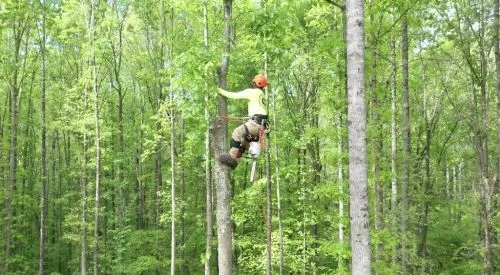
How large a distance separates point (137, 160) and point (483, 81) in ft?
68.4

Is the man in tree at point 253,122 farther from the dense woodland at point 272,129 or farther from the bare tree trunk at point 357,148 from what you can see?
the bare tree trunk at point 357,148

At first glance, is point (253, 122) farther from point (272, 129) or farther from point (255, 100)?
point (272, 129)

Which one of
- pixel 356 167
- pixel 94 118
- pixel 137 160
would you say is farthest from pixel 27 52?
pixel 356 167

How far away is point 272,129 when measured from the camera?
17391mm

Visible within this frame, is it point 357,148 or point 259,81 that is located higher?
point 259,81

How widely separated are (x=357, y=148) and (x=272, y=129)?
456 inches

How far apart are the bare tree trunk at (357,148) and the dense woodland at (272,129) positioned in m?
1.15

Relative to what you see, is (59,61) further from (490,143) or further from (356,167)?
(356,167)

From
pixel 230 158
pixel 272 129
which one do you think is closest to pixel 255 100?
pixel 230 158

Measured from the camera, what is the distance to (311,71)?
1848 centimetres

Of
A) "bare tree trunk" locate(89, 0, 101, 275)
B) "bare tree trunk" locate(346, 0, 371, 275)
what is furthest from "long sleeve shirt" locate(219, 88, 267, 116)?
"bare tree trunk" locate(89, 0, 101, 275)

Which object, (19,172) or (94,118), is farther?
(19,172)

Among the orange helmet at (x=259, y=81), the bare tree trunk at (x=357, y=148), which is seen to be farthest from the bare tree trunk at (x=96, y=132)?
the bare tree trunk at (x=357, y=148)

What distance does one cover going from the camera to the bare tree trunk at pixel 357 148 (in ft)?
18.7
